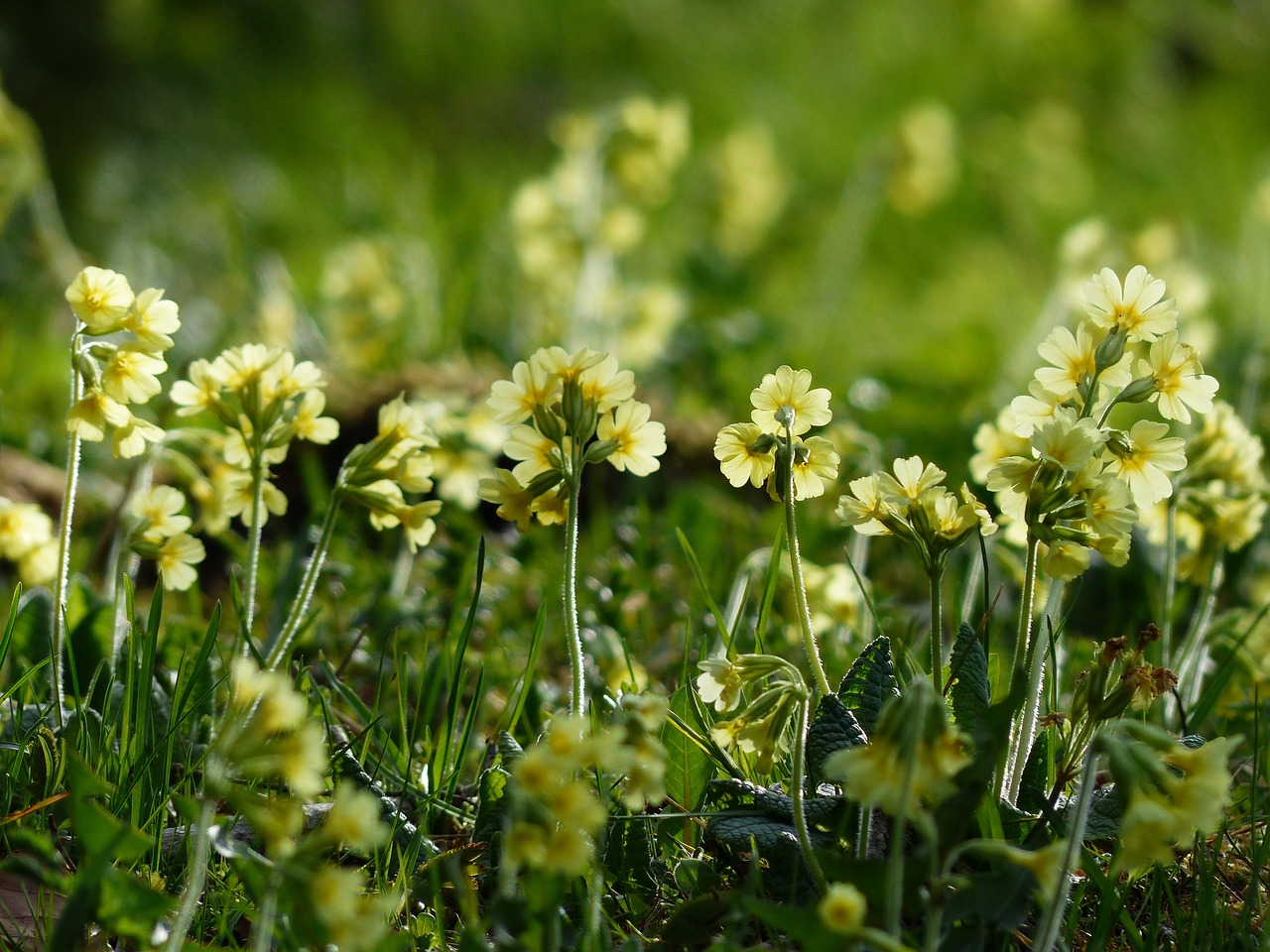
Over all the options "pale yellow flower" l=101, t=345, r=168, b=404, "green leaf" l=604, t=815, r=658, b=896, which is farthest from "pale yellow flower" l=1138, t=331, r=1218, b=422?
"pale yellow flower" l=101, t=345, r=168, b=404

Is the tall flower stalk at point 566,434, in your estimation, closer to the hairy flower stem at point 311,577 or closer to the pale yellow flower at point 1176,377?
the hairy flower stem at point 311,577

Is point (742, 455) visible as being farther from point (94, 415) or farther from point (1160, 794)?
point (94, 415)

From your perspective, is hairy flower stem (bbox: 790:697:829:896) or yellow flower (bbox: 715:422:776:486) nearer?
hairy flower stem (bbox: 790:697:829:896)

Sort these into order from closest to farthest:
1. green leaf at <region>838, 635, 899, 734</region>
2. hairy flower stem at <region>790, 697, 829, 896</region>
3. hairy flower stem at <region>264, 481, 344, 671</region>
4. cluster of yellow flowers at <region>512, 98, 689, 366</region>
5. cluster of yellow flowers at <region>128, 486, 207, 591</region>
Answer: hairy flower stem at <region>790, 697, 829, 896</region> < green leaf at <region>838, 635, 899, 734</region> < hairy flower stem at <region>264, 481, 344, 671</region> < cluster of yellow flowers at <region>128, 486, 207, 591</region> < cluster of yellow flowers at <region>512, 98, 689, 366</region>

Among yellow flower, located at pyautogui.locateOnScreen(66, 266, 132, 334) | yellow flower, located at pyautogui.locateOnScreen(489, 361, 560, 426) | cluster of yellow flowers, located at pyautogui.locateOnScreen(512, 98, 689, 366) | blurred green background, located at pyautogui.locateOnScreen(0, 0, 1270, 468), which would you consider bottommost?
yellow flower, located at pyautogui.locateOnScreen(489, 361, 560, 426)

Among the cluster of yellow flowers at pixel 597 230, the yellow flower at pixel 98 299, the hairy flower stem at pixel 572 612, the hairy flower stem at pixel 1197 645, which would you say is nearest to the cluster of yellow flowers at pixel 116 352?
the yellow flower at pixel 98 299

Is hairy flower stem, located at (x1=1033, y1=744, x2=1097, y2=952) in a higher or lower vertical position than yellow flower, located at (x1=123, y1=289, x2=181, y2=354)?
lower

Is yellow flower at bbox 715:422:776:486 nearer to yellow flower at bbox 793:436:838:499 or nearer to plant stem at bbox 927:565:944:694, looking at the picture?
yellow flower at bbox 793:436:838:499
